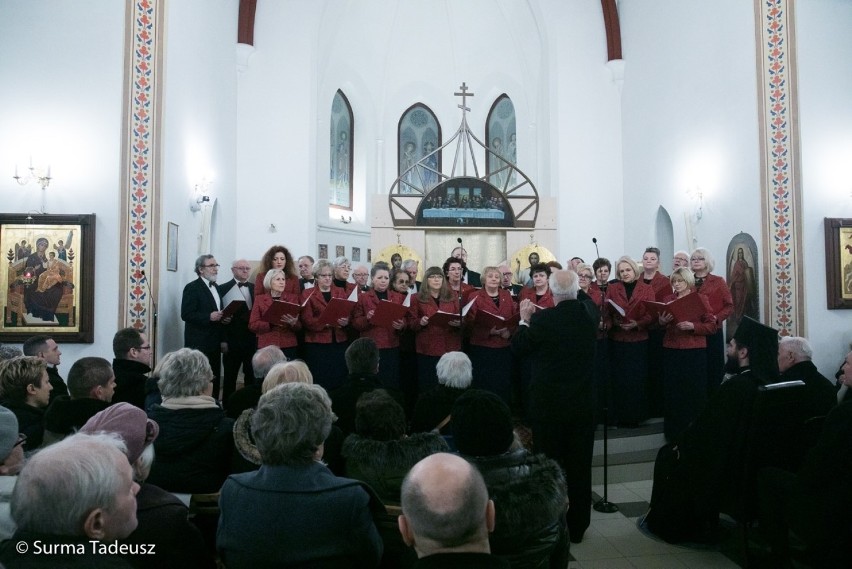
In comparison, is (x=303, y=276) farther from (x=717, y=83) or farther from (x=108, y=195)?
(x=717, y=83)

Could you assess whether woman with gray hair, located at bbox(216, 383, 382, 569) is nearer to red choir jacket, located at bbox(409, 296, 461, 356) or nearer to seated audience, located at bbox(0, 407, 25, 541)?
seated audience, located at bbox(0, 407, 25, 541)

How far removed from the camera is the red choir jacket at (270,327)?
6383mm

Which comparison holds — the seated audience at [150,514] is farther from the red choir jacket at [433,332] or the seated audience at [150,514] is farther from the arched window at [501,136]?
the arched window at [501,136]

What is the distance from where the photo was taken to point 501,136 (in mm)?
17562

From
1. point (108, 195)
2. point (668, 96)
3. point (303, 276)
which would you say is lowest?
point (303, 276)

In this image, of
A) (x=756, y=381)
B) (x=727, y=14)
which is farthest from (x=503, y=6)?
(x=756, y=381)

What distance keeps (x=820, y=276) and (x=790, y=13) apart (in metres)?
3.33

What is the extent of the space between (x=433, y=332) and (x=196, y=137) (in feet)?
16.2

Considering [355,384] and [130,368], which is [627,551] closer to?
[355,384]

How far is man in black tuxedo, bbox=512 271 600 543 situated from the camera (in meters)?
4.38

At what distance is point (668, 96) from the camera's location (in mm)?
11578

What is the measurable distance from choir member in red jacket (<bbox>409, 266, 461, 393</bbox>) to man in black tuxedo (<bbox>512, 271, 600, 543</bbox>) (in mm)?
1983

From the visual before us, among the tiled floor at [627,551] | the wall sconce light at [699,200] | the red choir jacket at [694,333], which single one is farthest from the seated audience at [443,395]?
the wall sconce light at [699,200]

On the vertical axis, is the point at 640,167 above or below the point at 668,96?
below
